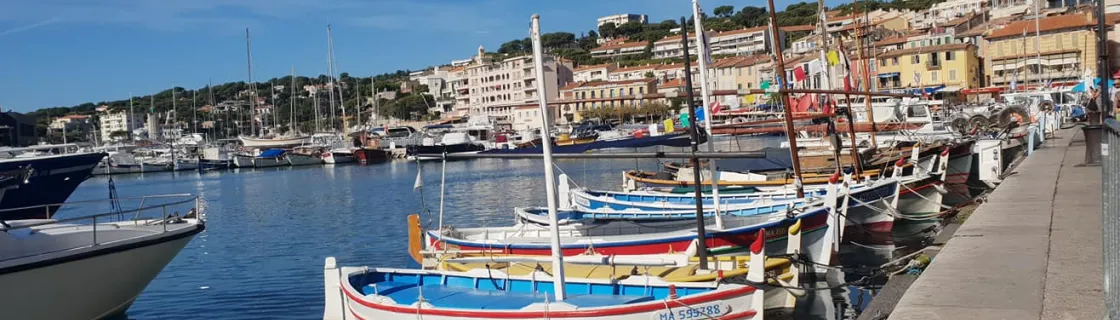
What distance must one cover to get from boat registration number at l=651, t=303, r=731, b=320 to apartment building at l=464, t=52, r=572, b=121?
126893 millimetres

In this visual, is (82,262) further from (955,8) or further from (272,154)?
(955,8)

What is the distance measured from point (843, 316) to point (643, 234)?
3.75 m

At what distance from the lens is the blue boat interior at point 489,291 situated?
1293 cm

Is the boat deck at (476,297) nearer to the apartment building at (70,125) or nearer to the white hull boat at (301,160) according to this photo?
the white hull boat at (301,160)

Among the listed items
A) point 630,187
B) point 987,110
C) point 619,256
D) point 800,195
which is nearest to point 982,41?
point 987,110

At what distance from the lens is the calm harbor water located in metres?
21.3

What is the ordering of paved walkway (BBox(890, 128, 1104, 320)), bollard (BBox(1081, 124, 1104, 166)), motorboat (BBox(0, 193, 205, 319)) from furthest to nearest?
bollard (BBox(1081, 124, 1104, 166))
motorboat (BBox(0, 193, 205, 319))
paved walkway (BBox(890, 128, 1104, 320))

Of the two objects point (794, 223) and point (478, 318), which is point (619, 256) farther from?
point (478, 318)

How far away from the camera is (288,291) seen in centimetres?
2227

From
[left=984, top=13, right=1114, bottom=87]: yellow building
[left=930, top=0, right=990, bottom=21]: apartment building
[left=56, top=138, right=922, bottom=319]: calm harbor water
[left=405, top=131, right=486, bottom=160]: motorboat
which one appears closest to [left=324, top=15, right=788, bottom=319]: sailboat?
[left=56, top=138, right=922, bottom=319]: calm harbor water

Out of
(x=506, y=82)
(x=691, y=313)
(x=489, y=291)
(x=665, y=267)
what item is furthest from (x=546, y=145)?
(x=506, y=82)

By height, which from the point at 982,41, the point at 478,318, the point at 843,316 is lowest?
the point at 843,316

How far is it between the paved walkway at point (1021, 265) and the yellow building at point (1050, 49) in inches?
2785

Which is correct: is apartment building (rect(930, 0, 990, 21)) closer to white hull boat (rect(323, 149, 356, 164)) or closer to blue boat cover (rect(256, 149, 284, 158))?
white hull boat (rect(323, 149, 356, 164))
